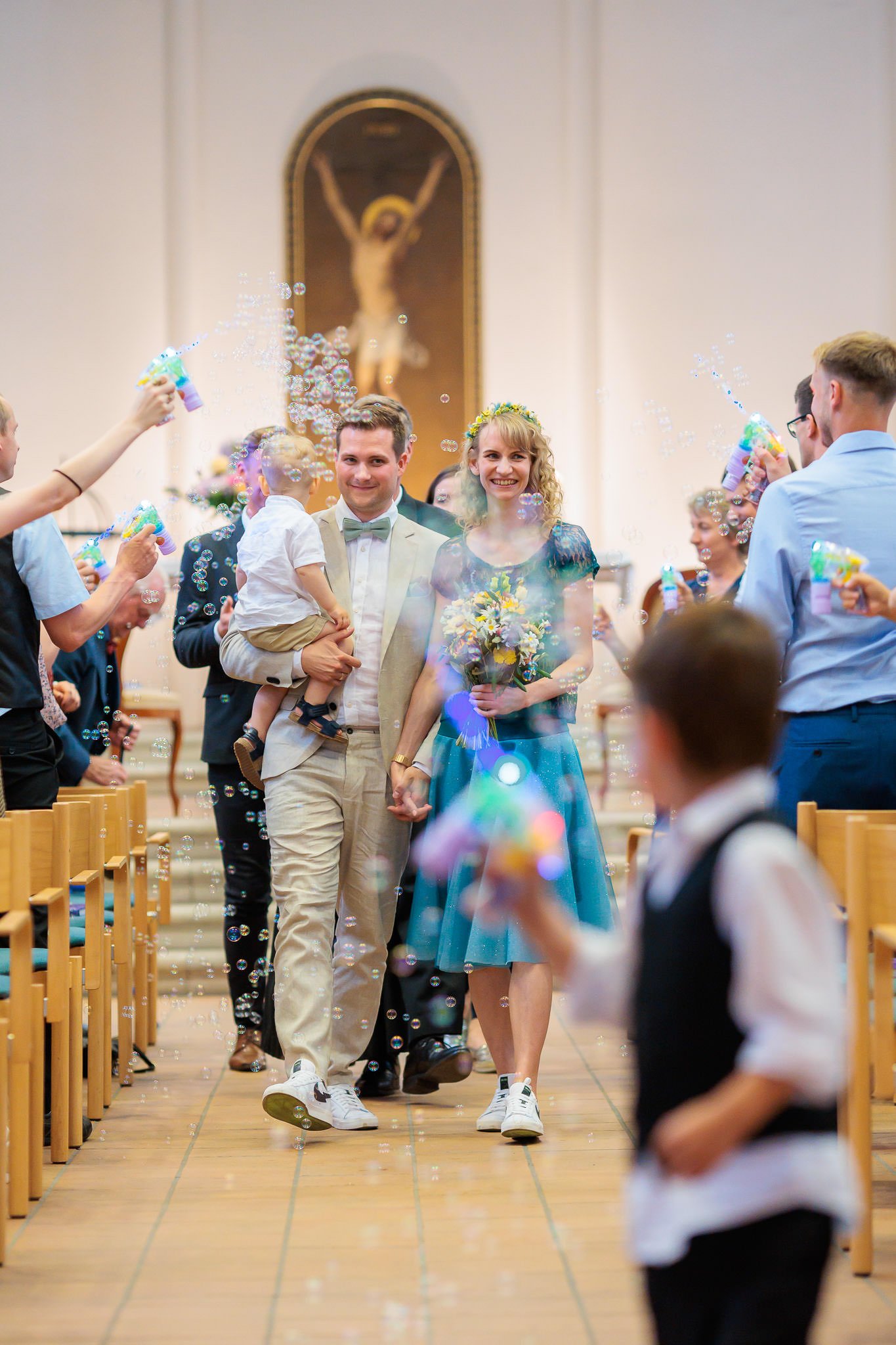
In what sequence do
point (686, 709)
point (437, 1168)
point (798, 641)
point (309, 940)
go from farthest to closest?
1. point (309, 940)
2. point (437, 1168)
3. point (798, 641)
4. point (686, 709)

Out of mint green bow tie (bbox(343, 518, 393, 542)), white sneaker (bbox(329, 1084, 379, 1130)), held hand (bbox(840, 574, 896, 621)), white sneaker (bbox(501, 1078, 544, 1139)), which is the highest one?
mint green bow tie (bbox(343, 518, 393, 542))

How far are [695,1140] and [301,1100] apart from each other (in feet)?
7.68

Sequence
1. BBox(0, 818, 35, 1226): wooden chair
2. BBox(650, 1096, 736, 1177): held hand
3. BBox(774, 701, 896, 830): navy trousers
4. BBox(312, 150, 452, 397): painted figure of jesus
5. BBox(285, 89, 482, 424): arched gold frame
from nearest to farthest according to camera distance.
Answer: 1. BBox(650, 1096, 736, 1177): held hand
2. BBox(0, 818, 35, 1226): wooden chair
3. BBox(774, 701, 896, 830): navy trousers
4. BBox(285, 89, 482, 424): arched gold frame
5. BBox(312, 150, 452, 397): painted figure of jesus

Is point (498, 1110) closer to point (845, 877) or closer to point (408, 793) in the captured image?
point (408, 793)

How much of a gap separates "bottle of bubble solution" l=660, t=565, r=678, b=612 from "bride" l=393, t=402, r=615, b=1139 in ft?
3.00

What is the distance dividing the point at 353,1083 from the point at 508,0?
30.2ft

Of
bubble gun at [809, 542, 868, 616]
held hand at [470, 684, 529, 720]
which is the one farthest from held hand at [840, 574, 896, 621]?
held hand at [470, 684, 529, 720]

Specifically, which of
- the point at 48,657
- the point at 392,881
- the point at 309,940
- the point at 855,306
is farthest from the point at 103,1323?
the point at 855,306

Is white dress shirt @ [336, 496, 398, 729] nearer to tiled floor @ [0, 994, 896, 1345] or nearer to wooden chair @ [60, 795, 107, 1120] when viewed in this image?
wooden chair @ [60, 795, 107, 1120]

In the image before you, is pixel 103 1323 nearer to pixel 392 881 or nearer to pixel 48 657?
pixel 392 881

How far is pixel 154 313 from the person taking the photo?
35.2ft

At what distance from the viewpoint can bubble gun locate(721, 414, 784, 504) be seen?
4.00 metres

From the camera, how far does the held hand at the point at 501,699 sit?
383 centimetres

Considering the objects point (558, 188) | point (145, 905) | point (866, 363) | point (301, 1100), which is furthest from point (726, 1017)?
point (558, 188)
